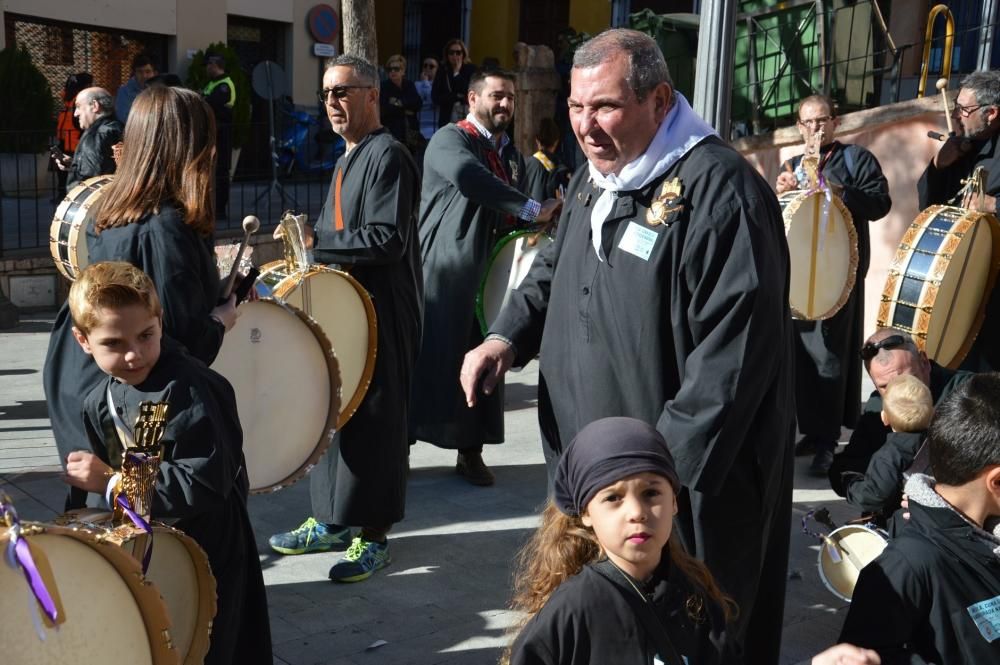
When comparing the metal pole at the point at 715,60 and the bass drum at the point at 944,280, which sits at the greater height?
the metal pole at the point at 715,60

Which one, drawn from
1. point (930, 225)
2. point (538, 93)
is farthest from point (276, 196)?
point (930, 225)

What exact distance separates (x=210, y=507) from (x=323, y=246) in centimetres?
200

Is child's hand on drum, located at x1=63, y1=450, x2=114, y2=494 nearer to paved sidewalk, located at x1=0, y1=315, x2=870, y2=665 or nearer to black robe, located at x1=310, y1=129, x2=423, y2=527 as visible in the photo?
paved sidewalk, located at x1=0, y1=315, x2=870, y2=665

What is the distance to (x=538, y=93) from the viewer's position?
15.7m

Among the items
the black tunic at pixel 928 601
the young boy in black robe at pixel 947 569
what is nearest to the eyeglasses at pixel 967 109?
the young boy in black robe at pixel 947 569

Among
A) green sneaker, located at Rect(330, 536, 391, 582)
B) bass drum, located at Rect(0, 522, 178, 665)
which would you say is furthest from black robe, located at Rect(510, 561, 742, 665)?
green sneaker, located at Rect(330, 536, 391, 582)

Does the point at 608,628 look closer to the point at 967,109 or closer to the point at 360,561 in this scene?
the point at 360,561

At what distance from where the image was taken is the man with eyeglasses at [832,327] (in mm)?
6785

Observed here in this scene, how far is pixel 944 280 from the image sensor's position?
6293 millimetres

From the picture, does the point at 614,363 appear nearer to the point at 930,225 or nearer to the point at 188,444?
the point at 188,444

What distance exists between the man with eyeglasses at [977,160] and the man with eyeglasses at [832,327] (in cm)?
32

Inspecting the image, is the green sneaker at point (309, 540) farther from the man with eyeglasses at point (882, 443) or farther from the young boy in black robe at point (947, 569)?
the young boy in black robe at point (947, 569)

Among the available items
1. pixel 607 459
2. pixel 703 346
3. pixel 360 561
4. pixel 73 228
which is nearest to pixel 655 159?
pixel 703 346

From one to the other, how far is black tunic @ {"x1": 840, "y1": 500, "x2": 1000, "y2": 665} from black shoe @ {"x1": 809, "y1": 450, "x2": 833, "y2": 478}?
387 cm
